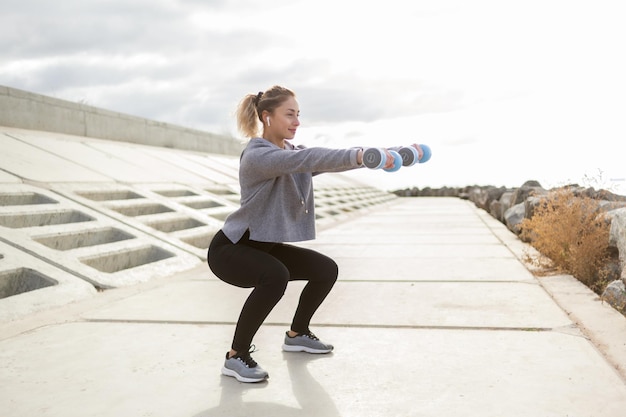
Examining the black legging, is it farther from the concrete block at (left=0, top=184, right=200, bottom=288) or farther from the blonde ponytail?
the concrete block at (left=0, top=184, right=200, bottom=288)

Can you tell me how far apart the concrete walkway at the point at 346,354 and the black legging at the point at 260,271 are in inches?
13.3

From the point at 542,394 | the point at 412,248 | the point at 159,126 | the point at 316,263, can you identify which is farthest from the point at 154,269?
the point at 159,126

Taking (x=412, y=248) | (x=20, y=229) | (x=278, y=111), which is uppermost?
(x=278, y=111)

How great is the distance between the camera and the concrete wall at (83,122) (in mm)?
11070

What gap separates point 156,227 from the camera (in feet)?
25.9

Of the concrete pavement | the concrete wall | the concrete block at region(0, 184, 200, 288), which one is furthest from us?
the concrete wall

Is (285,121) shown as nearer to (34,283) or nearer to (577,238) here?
(34,283)

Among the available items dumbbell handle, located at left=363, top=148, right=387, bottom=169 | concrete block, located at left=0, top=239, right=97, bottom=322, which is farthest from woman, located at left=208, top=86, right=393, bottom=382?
concrete block, located at left=0, top=239, right=97, bottom=322

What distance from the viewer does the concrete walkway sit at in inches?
116

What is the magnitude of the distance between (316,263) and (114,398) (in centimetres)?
135

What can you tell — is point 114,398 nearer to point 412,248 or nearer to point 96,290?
point 96,290

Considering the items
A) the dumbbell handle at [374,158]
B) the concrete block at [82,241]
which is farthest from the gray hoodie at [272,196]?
the concrete block at [82,241]

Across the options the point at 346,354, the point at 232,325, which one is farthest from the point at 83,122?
the point at 346,354

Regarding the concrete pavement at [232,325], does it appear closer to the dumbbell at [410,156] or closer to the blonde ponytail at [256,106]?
the dumbbell at [410,156]
